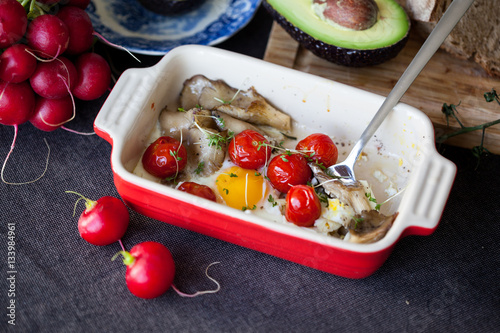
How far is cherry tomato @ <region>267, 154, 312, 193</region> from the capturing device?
119 centimetres

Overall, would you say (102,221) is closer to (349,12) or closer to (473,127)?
(349,12)

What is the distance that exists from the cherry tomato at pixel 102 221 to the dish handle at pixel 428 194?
64cm

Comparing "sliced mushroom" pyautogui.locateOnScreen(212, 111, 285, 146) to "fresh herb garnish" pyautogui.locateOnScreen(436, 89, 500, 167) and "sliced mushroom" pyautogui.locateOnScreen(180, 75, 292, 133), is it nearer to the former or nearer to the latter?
"sliced mushroom" pyautogui.locateOnScreen(180, 75, 292, 133)

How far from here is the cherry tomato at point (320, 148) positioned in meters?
1.23

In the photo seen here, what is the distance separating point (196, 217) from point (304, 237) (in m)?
0.25

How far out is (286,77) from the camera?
1.31 metres

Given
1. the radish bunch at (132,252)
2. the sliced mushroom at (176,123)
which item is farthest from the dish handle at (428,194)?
the sliced mushroom at (176,123)

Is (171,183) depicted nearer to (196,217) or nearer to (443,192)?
(196,217)

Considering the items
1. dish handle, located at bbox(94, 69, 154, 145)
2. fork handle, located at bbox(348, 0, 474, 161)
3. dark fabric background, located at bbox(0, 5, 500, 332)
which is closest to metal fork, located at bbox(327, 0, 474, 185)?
fork handle, located at bbox(348, 0, 474, 161)

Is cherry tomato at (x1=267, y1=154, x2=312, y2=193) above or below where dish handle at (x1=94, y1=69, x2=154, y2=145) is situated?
below

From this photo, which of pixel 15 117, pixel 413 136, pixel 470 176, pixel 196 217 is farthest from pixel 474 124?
pixel 15 117

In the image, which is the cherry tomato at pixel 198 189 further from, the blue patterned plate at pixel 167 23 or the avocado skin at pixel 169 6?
the avocado skin at pixel 169 6

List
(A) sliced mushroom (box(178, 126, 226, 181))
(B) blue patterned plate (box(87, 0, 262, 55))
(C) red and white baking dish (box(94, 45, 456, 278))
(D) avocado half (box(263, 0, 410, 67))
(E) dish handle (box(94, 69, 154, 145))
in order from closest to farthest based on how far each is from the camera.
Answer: (C) red and white baking dish (box(94, 45, 456, 278)) < (E) dish handle (box(94, 69, 154, 145)) < (A) sliced mushroom (box(178, 126, 226, 181)) < (D) avocado half (box(263, 0, 410, 67)) < (B) blue patterned plate (box(87, 0, 262, 55))

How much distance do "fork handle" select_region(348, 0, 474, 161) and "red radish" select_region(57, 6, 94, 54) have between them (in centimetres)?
75
